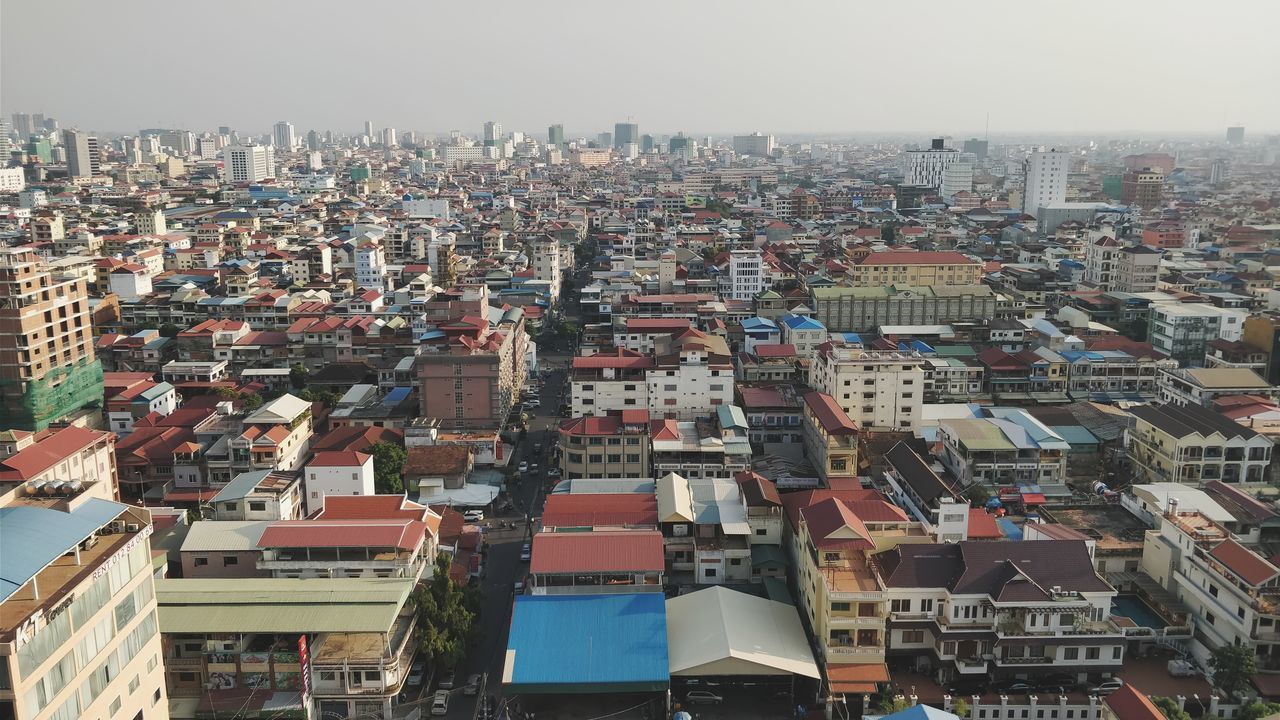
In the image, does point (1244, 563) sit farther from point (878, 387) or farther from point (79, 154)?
point (79, 154)

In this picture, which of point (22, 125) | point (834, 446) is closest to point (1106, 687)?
point (834, 446)

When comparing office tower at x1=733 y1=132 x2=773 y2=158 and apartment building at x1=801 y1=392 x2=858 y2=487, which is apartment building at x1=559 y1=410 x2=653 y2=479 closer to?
apartment building at x1=801 y1=392 x2=858 y2=487

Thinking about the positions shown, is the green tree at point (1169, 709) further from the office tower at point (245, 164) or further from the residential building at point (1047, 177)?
the office tower at point (245, 164)

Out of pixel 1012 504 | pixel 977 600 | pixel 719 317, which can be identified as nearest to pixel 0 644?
pixel 977 600

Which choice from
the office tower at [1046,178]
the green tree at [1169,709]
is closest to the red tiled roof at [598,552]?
the green tree at [1169,709]

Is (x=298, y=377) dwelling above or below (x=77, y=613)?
below
